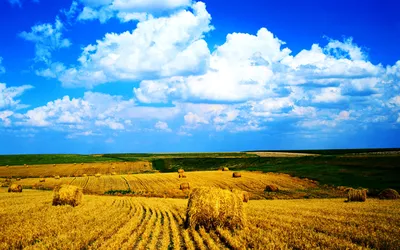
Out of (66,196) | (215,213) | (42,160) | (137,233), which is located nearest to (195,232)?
(215,213)

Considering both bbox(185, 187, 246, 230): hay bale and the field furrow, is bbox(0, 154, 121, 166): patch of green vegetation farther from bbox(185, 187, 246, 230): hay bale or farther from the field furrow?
bbox(185, 187, 246, 230): hay bale

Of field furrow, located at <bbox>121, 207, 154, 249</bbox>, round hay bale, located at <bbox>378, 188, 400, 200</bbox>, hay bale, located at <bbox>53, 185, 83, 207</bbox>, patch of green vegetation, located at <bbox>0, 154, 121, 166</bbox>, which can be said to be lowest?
round hay bale, located at <bbox>378, 188, 400, 200</bbox>

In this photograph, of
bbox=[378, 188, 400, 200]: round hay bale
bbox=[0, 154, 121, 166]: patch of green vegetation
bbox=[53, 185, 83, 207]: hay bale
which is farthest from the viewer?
bbox=[0, 154, 121, 166]: patch of green vegetation

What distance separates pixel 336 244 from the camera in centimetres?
1105

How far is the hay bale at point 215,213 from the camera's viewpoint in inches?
582

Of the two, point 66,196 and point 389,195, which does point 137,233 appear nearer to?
point 66,196

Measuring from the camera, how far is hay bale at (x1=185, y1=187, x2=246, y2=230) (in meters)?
14.8

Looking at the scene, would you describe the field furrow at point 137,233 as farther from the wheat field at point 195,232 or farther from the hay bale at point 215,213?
the hay bale at point 215,213

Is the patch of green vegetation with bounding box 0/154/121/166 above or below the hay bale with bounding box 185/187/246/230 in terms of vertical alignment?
above

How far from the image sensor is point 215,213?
48.5 feet

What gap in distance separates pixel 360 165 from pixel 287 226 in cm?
4371

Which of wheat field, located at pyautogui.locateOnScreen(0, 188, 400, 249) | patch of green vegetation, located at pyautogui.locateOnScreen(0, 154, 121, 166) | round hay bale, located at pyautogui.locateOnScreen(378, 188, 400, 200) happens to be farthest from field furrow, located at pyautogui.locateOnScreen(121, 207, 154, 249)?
patch of green vegetation, located at pyautogui.locateOnScreen(0, 154, 121, 166)

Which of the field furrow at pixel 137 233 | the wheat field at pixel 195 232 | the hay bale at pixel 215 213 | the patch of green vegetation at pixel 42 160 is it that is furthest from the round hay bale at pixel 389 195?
the patch of green vegetation at pixel 42 160

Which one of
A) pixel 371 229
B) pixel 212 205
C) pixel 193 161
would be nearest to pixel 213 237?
pixel 212 205
